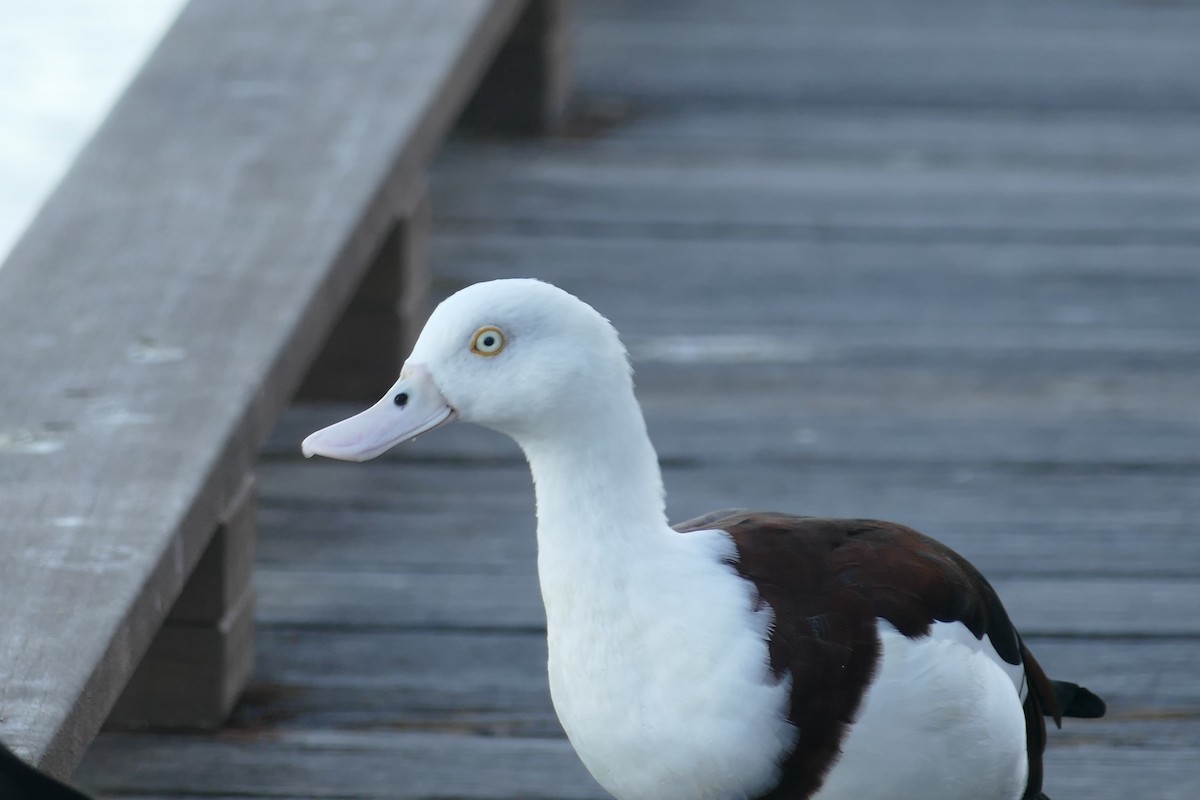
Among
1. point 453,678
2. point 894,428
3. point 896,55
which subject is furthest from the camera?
point 896,55

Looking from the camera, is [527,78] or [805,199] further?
[527,78]

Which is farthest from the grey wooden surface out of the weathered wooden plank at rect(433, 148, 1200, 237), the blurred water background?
the blurred water background

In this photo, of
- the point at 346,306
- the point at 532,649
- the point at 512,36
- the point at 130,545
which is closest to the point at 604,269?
the point at 346,306

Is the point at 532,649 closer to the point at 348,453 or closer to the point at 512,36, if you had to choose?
the point at 348,453

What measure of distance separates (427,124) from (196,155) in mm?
413

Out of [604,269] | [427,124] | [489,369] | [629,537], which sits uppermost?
[489,369]

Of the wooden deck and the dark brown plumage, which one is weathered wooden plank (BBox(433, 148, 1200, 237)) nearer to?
the wooden deck

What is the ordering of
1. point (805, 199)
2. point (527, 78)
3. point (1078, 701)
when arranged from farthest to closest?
point (527, 78)
point (805, 199)
point (1078, 701)

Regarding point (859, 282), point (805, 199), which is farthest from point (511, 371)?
point (805, 199)

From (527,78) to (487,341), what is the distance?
258 cm

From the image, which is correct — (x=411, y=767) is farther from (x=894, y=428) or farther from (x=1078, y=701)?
(x=894, y=428)

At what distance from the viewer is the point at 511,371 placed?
4.86 ft

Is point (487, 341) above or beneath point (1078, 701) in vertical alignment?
above

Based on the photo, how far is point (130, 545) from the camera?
175 centimetres
